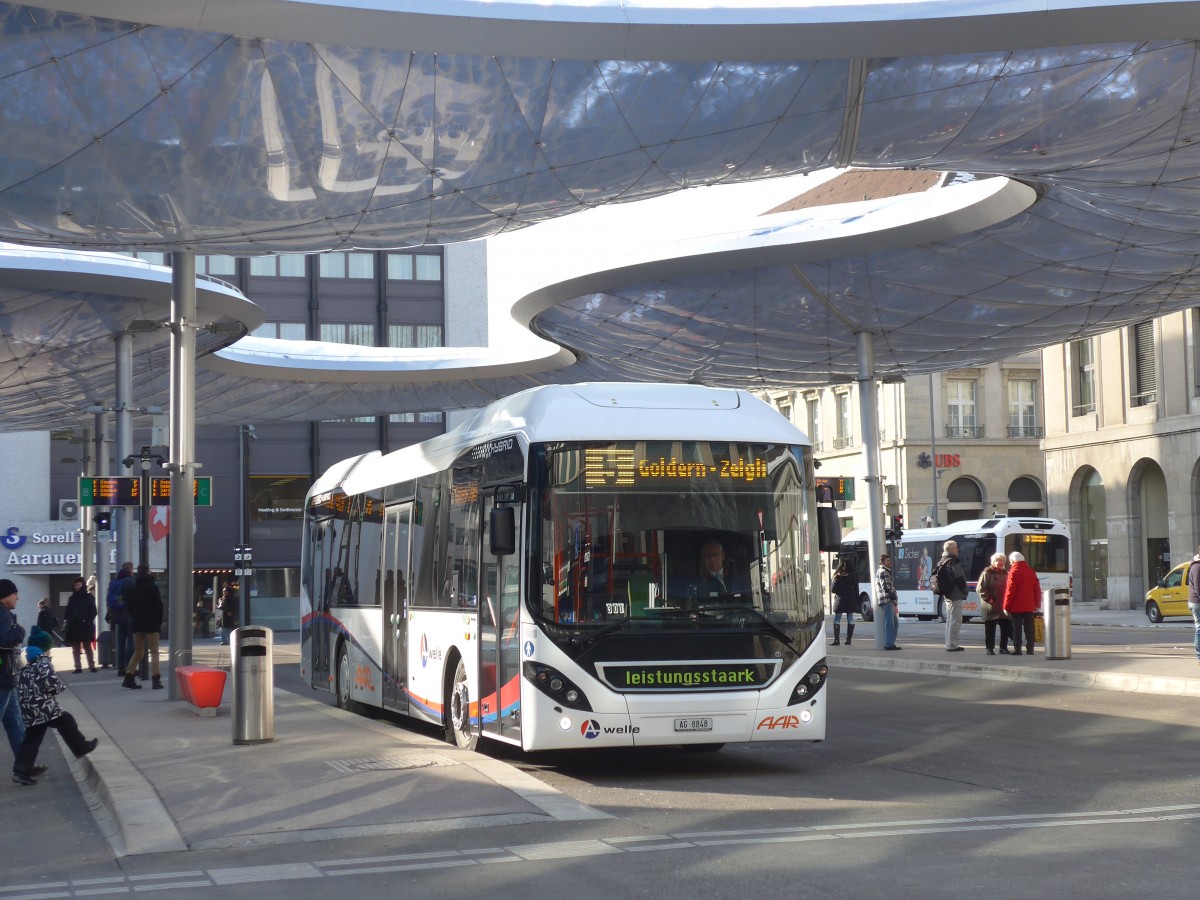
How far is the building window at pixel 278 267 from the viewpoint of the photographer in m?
64.1

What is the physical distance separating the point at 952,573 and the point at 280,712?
42.0 ft

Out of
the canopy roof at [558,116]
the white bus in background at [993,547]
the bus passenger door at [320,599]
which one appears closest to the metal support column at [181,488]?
the canopy roof at [558,116]

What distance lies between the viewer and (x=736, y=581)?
38.5ft

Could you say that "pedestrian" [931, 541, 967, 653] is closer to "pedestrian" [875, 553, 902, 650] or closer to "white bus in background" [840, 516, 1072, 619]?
"pedestrian" [875, 553, 902, 650]

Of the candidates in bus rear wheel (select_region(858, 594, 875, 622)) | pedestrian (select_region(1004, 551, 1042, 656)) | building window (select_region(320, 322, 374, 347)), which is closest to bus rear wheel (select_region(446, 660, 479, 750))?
pedestrian (select_region(1004, 551, 1042, 656))

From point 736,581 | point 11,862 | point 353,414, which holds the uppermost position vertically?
point 353,414

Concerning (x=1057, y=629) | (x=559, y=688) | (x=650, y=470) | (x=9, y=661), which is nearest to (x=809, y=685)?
(x=559, y=688)

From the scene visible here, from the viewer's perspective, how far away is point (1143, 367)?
48688mm

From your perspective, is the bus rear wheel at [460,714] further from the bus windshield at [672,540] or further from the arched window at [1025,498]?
the arched window at [1025,498]

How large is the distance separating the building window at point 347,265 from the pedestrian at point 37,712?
177 feet

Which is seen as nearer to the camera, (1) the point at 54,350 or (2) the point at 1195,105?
(2) the point at 1195,105

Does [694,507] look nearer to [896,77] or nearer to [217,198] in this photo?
[896,77]

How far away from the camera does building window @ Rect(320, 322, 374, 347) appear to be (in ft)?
214

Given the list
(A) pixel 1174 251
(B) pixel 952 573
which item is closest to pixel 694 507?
(B) pixel 952 573
